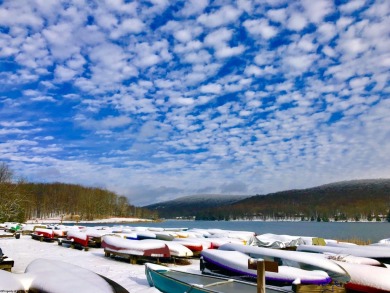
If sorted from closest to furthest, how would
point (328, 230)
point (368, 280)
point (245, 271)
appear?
point (368, 280), point (245, 271), point (328, 230)

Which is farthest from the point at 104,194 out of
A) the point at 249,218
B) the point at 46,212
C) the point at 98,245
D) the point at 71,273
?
the point at 71,273

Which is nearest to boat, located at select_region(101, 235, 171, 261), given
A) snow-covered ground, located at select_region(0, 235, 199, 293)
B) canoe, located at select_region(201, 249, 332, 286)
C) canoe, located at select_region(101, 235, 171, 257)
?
canoe, located at select_region(101, 235, 171, 257)

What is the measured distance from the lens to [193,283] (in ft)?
30.0

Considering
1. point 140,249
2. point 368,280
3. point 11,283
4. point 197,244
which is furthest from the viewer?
point 197,244

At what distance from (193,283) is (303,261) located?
4.13 metres

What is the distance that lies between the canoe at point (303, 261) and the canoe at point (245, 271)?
0.54 meters

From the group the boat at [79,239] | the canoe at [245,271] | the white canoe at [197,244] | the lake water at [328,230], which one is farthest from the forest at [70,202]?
the canoe at [245,271]

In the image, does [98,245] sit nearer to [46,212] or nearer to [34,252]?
[34,252]

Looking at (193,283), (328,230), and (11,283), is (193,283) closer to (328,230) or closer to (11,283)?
(11,283)

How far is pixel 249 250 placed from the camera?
13.1 m

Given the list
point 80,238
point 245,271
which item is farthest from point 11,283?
point 80,238

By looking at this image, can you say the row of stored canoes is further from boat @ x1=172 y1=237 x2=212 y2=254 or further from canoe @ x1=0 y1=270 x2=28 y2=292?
canoe @ x1=0 y1=270 x2=28 y2=292

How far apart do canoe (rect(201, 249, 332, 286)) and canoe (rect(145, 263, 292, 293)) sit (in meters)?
0.96

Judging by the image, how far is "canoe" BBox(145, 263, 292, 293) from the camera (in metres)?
8.50
